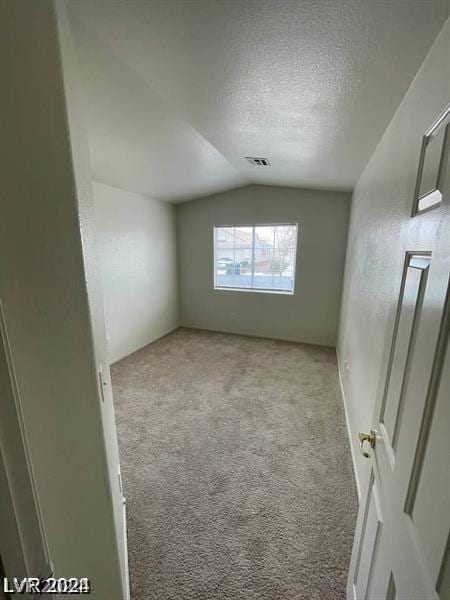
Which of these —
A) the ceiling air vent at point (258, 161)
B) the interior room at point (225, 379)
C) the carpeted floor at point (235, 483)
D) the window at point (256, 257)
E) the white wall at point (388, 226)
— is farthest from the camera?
the window at point (256, 257)

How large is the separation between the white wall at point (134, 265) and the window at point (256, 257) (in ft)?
2.90

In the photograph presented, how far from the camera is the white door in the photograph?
1.58ft

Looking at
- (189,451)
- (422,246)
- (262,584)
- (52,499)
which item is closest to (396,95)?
(422,246)

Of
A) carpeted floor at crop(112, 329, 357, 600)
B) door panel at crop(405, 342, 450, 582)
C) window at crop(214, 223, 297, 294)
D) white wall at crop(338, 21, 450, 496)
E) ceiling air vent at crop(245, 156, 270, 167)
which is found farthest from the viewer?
window at crop(214, 223, 297, 294)

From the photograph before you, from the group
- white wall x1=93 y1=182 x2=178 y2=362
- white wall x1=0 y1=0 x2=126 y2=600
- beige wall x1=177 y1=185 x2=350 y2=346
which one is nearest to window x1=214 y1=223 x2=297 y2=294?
beige wall x1=177 y1=185 x2=350 y2=346

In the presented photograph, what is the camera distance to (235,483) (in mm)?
1767

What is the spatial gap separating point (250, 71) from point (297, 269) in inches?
124

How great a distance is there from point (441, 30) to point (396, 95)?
462 mm

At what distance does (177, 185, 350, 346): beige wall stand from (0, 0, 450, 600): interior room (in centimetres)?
101

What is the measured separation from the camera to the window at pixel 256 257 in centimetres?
425

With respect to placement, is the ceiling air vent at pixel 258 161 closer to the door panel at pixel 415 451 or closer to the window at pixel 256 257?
the window at pixel 256 257

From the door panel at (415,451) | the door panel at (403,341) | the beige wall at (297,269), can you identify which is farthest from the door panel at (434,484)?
the beige wall at (297,269)

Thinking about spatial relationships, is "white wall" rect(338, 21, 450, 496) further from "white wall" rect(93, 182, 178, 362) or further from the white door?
"white wall" rect(93, 182, 178, 362)

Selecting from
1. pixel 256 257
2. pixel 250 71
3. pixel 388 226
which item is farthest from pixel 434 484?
pixel 256 257
